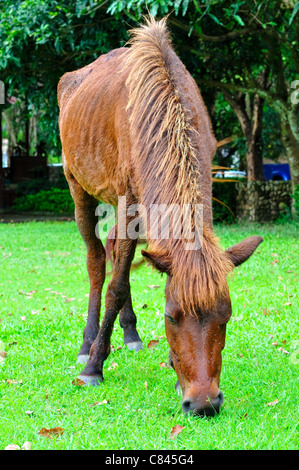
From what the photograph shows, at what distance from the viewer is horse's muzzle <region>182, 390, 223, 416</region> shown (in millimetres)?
3016

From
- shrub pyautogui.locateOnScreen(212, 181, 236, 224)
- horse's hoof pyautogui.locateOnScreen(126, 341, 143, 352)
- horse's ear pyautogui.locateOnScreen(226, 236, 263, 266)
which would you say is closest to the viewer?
horse's ear pyautogui.locateOnScreen(226, 236, 263, 266)

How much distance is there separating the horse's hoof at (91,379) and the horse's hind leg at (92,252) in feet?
2.70

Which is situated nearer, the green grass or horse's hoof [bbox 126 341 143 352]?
the green grass

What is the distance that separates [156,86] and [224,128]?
49.1 feet

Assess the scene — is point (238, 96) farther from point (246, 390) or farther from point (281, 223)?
point (246, 390)

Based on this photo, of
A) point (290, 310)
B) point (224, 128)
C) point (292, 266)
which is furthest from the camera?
point (224, 128)

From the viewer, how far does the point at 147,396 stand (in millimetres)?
3918

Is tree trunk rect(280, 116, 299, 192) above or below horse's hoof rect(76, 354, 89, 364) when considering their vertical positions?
above

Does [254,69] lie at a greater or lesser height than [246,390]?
greater

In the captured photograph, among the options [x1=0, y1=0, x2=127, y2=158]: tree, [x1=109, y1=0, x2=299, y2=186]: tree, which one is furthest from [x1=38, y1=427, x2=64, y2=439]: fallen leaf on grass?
[x1=109, y1=0, x2=299, y2=186]: tree

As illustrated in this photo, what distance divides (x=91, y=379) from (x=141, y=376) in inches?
15.6

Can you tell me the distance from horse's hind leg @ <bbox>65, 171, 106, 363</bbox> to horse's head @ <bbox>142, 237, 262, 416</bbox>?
7.07 feet

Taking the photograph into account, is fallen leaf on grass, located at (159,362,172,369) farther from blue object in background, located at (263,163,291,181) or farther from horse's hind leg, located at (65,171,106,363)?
blue object in background, located at (263,163,291,181)

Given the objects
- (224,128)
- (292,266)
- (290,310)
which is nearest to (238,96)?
(224,128)
